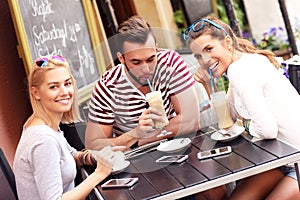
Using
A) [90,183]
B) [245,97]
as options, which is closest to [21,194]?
[90,183]

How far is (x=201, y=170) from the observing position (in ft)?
7.30

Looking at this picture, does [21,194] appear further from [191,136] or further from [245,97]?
[245,97]

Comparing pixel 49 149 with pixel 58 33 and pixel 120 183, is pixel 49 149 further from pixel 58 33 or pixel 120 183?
pixel 58 33

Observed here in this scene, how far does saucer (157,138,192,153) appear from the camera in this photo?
2529 mm

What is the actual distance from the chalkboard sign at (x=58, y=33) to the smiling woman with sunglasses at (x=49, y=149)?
81cm

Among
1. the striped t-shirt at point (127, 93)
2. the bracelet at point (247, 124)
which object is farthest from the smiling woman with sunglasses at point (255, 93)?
the striped t-shirt at point (127, 93)

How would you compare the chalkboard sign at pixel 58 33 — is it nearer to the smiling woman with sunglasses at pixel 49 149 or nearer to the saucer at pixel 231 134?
the smiling woman with sunglasses at pixel 49 149

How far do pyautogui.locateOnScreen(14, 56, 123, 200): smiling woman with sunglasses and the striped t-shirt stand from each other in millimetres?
303

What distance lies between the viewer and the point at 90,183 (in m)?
2.30

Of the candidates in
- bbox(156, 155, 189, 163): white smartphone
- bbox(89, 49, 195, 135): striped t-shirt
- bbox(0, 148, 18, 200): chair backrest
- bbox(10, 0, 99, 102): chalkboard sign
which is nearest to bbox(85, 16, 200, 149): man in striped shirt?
bbox(89, 49, 195, 135): striped t-shirt

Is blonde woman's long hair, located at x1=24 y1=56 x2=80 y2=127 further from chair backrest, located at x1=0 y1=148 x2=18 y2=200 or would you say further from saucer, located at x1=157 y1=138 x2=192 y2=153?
saucer, located at x1=157 y1=138 x2=192 y2=153

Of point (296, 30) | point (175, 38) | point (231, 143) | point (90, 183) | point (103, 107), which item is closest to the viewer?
point (90, 183)

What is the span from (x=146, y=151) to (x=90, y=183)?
42 centimetres

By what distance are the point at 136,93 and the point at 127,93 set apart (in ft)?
0.16
